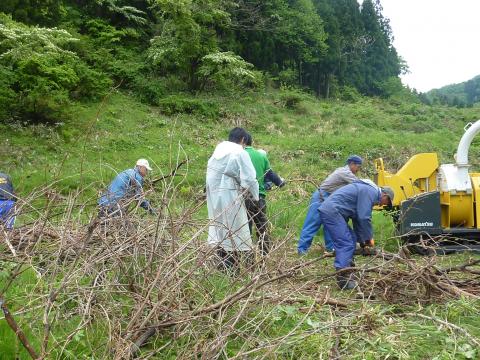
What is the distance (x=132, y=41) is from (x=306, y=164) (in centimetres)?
1060

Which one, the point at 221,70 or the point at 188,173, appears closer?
the point at 188,173

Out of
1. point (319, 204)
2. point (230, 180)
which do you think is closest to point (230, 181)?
point (230, 180)

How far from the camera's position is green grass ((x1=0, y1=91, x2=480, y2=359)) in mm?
3631

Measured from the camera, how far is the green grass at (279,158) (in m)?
3.63

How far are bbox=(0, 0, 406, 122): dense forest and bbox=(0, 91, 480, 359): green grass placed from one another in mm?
853

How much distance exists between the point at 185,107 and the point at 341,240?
1439cm

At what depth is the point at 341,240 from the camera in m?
5.57

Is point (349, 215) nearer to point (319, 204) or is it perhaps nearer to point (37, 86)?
point (319, 204)

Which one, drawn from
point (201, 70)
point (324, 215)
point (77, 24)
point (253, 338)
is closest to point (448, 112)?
point (201, 70)

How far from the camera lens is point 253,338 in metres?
3.44

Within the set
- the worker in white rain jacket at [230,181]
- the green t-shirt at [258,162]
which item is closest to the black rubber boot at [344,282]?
the worker in white rain jacket at [230,181]

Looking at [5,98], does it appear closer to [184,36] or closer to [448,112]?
[184,36]

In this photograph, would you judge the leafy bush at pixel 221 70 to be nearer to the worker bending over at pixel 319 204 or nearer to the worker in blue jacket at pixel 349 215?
the worker bending over at pixel 319 204

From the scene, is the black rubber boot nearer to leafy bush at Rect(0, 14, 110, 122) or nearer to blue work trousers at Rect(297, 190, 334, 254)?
blue work trousers at Rect(297, 190, 334, 254)
